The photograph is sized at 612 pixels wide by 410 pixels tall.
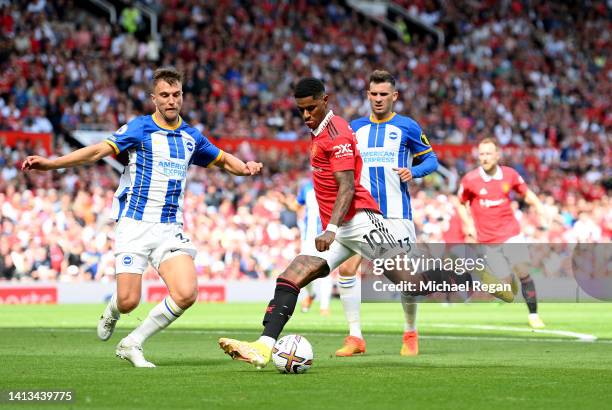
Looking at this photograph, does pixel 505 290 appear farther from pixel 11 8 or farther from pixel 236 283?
pixel 11 8

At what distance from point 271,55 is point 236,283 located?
1161 cm

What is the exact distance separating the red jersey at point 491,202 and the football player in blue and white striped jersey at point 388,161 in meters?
5.01

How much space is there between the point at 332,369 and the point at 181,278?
4.89 feet

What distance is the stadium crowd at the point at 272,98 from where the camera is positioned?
24.7 m

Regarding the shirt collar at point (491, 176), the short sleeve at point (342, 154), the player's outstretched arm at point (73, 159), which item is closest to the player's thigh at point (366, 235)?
the short sleeve at point (342, 154)

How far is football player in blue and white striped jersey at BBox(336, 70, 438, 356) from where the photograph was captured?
37.1ft

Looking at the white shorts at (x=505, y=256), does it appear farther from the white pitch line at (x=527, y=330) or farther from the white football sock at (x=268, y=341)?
the white football sock at (x=268, y=341)

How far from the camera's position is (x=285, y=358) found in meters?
9.20

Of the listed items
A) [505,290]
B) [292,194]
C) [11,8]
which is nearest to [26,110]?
[11,8]

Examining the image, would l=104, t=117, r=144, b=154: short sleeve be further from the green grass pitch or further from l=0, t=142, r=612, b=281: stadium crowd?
l=0, t=142, r=612, b=281: stadium crowd

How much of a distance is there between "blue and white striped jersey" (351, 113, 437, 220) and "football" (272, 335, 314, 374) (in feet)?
7.71

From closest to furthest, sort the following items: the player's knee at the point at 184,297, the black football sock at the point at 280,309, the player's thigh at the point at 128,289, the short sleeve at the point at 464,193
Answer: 1. the black football sock at the point at 280,309
2. the player's knee at the point at 184,297
3. the player's thigh at the point at 128,289
4. the short sleeve at the point at 464,193

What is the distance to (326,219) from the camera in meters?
9.95

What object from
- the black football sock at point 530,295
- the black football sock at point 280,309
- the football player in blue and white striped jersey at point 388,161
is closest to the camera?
the black football sock at point 280,309
